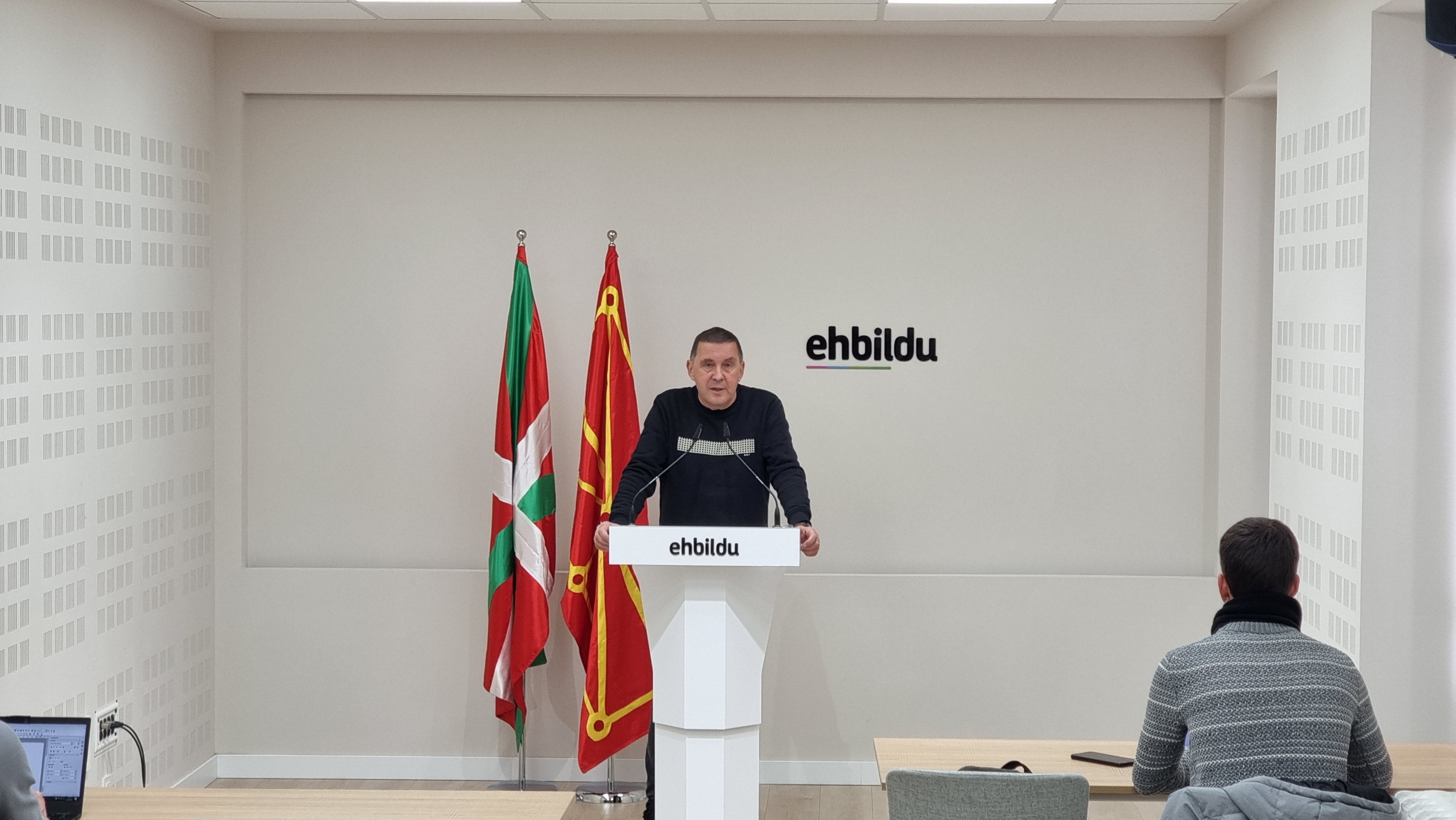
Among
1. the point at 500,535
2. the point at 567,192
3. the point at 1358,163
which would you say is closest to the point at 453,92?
the point at 567,192

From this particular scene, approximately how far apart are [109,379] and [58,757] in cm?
185

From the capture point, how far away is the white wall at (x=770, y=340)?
5.28 metres

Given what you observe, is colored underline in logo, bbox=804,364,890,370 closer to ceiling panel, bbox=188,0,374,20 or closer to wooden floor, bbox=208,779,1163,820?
wooden floor, bbox=208,779,1163,820

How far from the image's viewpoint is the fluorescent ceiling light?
4.62m

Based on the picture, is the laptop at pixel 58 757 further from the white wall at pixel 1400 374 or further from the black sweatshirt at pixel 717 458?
the white wall at pixel 1400 374

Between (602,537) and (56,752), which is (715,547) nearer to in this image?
(602,537)

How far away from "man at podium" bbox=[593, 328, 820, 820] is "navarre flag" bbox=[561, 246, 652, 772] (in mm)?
617

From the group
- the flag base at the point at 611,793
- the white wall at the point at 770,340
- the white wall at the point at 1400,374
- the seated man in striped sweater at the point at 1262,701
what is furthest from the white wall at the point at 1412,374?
the flag base at the point at 611,793

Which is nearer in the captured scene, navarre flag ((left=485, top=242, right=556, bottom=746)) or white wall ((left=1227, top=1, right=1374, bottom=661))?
white wall ((left=1227, top=1, right=1374, bottom=661))

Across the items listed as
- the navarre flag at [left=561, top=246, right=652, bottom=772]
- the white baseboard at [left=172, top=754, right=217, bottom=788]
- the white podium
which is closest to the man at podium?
the navarre flag at [left=561, top=246, right=652, bottom=772]

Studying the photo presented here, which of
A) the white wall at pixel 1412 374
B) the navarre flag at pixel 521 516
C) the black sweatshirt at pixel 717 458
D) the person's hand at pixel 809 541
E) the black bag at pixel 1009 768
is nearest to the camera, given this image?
the black bag at pixel 1009 768

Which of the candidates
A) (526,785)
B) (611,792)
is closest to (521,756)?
(526,785)

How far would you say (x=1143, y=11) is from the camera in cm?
477

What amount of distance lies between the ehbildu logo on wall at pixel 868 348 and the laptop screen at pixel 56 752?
3.16m
